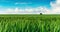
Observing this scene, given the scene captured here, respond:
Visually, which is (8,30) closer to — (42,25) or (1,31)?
(1,31)

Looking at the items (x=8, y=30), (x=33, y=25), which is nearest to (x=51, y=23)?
(x=33, y=25)

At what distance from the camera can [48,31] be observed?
3033mm

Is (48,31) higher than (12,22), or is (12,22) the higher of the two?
(12,22)

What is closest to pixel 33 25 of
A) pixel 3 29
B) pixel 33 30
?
pixel 33 30

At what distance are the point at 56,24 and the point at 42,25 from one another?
230 millimetres

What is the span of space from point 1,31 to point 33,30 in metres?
0.51

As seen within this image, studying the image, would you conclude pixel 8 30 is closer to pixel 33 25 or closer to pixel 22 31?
pixel 22 31

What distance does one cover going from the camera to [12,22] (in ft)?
9.82

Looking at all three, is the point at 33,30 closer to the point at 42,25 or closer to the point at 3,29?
the point at 42,25

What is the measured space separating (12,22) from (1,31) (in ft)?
0.74

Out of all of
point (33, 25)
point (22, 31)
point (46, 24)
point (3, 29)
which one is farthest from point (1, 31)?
point (46, 24)

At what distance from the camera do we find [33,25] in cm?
298

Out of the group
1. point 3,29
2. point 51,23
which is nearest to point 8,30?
point 3,29

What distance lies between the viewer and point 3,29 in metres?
2.98
